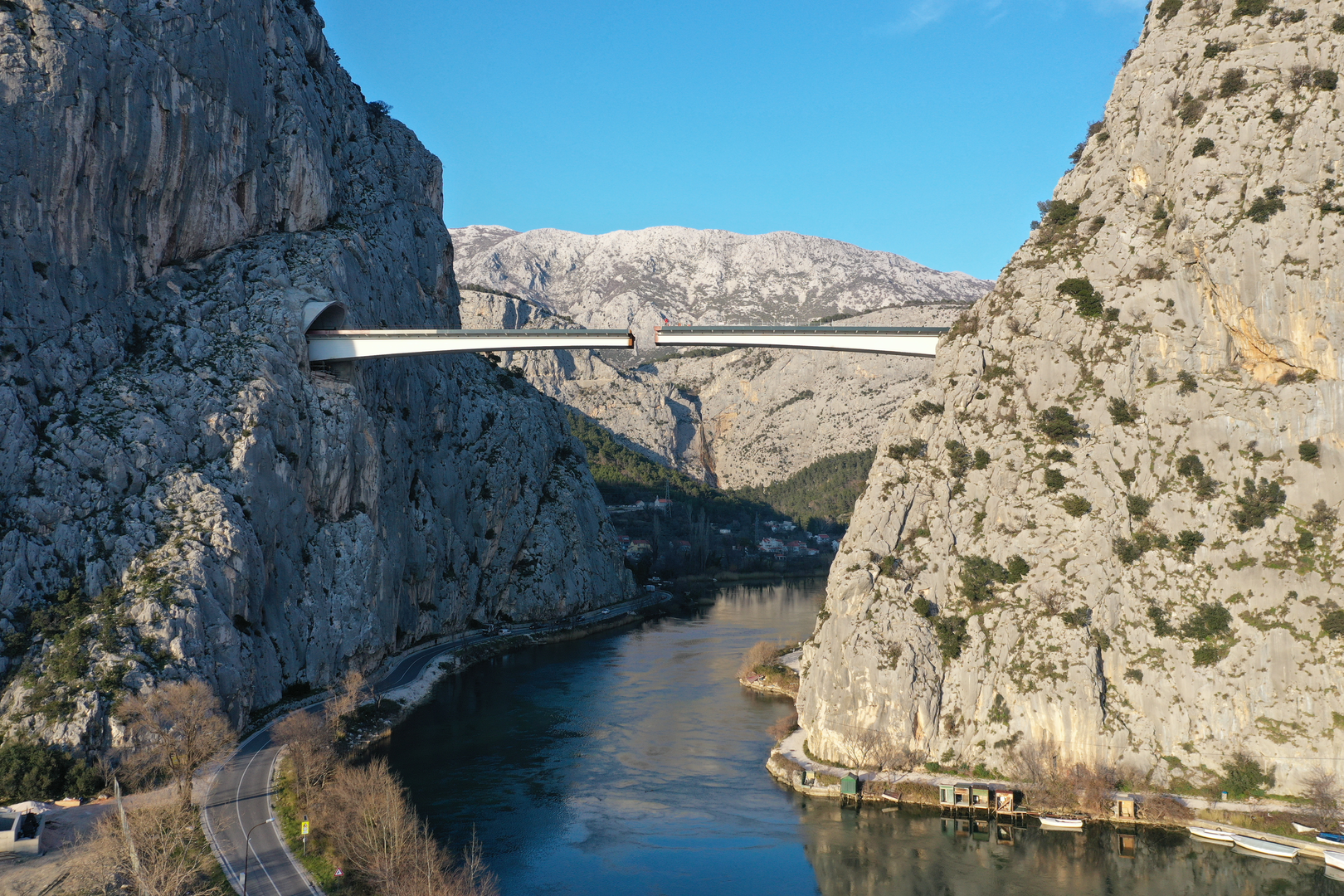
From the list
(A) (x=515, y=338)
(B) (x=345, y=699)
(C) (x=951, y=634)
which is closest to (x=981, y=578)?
(C) (x=951, y=634)

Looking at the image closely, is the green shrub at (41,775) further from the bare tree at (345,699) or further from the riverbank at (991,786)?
the riverbank at (991,786)

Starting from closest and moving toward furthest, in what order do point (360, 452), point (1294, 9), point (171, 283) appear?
1. point (1294, 9)
2. point (171, 283)
3. point (360, 452)

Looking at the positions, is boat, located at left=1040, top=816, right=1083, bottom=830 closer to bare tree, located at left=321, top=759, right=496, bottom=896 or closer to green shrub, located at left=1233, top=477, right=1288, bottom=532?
green shrub, located at left=1233, top=477, right=1288, bottom=532

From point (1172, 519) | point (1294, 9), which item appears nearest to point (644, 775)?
point (1172, 519)

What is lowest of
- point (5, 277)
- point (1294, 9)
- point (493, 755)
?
point (493, 755)

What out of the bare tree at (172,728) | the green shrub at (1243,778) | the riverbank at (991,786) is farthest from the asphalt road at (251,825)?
the green shrub at (1243,778)

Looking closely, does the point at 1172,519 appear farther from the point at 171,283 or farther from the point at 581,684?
the point at 171,283

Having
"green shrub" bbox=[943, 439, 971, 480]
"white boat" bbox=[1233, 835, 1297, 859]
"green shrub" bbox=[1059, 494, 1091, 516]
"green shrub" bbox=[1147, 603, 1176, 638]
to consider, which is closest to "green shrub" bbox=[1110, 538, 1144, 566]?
"green shrub" bbox=[1059, 494, 1091, 516]
